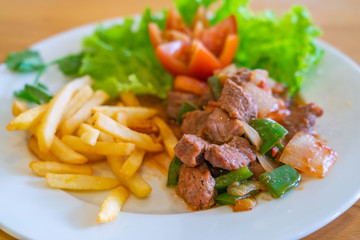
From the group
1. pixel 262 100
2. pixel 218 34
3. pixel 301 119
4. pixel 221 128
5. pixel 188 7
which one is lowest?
pixel 221 128

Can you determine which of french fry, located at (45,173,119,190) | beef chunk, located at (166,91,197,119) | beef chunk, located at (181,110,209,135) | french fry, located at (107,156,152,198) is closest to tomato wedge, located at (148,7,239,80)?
beef chunk, located at (166,91,197,119)

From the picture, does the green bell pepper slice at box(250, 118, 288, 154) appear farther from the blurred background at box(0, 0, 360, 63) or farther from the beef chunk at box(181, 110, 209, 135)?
the blurred background at box(0, 0, 360, 63)

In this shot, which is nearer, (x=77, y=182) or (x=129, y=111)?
(x=77, y=182)

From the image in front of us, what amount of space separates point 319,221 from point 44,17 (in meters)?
5.83

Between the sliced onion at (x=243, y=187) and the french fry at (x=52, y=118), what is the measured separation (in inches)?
66.4

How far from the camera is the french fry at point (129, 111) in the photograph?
3598 mm

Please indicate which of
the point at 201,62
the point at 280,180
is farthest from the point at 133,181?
the point at 201,62

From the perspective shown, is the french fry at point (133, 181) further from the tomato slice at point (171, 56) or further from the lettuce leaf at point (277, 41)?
the lettuce leaf at point (277, 41)

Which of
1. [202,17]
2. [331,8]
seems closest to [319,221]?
[202,17]

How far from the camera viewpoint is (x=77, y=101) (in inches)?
150

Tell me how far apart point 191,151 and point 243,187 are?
52 centimetres

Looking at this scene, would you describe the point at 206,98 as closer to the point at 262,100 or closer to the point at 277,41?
the point at 262,100

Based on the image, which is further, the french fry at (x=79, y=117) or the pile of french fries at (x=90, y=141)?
the french fry at (x=79, y=117)

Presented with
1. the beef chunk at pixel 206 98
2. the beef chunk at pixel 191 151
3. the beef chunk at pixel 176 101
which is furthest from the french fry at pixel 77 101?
the beef chunk at pixel 191 151
